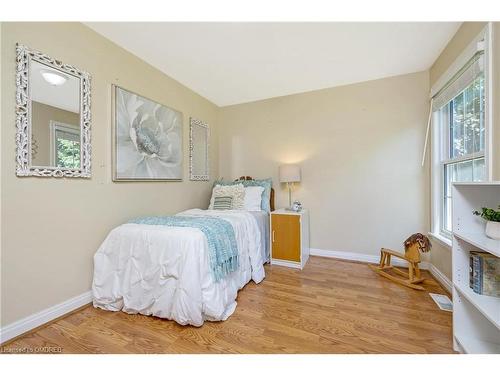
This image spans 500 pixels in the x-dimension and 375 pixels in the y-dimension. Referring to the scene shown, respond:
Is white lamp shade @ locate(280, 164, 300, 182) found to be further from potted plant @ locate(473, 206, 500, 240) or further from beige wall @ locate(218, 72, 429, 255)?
potted plant @ locate(473, 206, 500, 240)

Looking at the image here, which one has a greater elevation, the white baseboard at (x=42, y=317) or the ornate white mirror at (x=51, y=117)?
the ornate white mirror at (x=51, y=117)

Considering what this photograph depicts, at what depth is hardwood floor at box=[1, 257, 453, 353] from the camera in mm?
1348

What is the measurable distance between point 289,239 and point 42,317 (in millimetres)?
2360

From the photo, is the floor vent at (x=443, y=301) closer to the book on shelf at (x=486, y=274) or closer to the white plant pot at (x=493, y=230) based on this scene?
the book on shelf at (x=486, y=274)

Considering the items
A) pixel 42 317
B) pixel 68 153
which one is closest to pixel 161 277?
pixel 42 317

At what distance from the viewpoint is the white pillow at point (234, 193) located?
2998 mm

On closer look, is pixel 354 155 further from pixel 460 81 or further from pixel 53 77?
pixel 53 77

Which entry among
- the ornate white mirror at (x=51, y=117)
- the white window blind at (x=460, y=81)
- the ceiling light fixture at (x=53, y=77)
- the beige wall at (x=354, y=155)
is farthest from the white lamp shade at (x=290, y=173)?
the ceiling light fixture at (x=53, y=77)

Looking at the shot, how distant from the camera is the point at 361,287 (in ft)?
7.05

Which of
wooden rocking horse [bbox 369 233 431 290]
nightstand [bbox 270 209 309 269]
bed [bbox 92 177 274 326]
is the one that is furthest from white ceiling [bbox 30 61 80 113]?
wooden rocking horse [bbox 369 233 431 290]

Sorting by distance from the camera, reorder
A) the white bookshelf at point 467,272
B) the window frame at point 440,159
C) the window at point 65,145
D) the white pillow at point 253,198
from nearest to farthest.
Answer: the white bookshelf at point 467,272, the window at point 65,145, the window frame at point 440,159, the white pillow at point 253,198
